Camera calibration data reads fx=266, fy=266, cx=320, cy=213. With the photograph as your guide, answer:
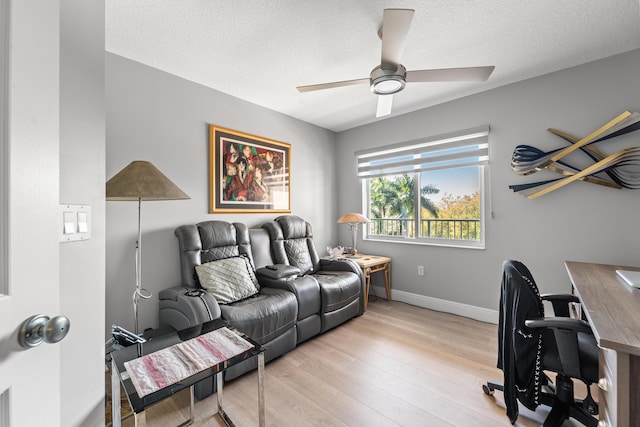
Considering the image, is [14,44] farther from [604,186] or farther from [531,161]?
[604,186]

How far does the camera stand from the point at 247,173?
3.07m

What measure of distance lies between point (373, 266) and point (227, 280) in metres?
1.85

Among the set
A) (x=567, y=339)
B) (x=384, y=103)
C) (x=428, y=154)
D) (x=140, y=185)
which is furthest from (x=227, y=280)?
(x=428, y=154)

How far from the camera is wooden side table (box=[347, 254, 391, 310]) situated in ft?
10.7

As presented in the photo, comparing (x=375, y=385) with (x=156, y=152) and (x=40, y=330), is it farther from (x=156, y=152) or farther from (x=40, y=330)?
(x=156, y=152)

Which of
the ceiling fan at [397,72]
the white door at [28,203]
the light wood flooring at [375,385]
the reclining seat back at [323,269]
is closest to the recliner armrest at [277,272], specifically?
the reclining seat back at [323,269]

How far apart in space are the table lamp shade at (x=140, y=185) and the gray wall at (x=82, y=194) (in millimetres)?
750

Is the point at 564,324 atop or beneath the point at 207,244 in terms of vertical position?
beneath

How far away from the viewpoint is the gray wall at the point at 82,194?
899 millimetres

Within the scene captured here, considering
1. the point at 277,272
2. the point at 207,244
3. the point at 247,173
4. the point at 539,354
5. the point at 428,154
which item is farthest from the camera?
the point at 428,154

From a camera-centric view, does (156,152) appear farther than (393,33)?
Yes

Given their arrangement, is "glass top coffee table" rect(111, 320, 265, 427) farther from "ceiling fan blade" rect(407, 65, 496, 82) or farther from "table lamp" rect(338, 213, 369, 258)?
"table lamp" rect(338, 213, 369, 258)

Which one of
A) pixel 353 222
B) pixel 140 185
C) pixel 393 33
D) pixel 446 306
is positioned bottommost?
pixel 446 306

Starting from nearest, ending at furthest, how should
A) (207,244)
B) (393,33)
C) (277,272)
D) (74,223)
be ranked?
(74,223) → (393,33) → (207,244) → (277,272)
